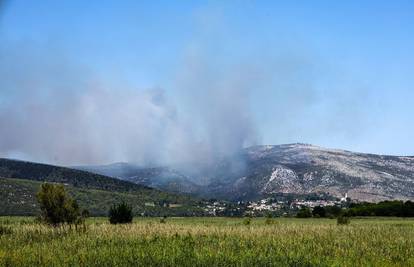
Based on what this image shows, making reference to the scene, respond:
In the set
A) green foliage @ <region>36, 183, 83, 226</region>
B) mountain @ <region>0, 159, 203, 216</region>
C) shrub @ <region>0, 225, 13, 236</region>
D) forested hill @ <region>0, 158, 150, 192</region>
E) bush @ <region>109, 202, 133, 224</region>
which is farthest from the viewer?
forested hill @ <region>0, 158, 150, 192</region>

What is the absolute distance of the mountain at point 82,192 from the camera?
103 meters

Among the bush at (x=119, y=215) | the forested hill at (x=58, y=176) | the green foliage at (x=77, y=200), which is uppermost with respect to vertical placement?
the forested hill at (x=58, y=176)

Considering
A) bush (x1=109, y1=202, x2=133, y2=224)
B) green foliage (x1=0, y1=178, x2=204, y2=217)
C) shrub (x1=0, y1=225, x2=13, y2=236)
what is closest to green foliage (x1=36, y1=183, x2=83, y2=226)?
shrub (x1=0, y1=225, x2=13, y2=236)

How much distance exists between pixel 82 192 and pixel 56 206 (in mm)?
86666

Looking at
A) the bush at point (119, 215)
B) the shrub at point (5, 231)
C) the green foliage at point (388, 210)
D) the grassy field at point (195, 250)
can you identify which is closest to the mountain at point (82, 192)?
the green foliage at point (388, 210)

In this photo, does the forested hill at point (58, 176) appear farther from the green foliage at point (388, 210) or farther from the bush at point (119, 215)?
the bush at point (119, 215)

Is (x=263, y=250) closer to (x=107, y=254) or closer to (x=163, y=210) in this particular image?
(x=107, y=254)

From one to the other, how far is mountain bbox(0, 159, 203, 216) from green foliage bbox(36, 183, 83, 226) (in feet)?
189

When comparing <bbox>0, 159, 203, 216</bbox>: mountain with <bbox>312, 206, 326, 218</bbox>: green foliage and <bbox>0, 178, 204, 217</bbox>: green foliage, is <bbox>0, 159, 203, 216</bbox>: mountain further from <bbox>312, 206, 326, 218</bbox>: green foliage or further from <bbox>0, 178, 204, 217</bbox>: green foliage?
<bbox>312, 206, 326, 218</bbox>: green foliage

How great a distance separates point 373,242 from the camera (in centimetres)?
2727

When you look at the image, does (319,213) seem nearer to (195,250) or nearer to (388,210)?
(388,210)

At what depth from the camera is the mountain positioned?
103062mm

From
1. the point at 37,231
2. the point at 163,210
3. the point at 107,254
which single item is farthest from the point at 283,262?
the point at 163,210

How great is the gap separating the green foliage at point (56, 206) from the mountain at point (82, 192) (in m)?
57.6
